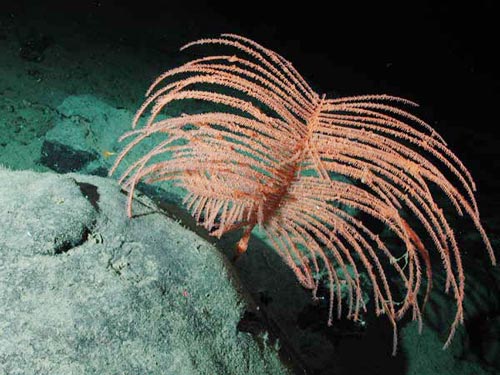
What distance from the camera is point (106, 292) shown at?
154 cm

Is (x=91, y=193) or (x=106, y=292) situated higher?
(x=91, y=193)

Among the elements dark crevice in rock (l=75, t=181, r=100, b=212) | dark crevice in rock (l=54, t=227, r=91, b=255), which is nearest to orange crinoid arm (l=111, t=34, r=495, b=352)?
dark crevice in rock (l=75, t=181, r=100, b=212)

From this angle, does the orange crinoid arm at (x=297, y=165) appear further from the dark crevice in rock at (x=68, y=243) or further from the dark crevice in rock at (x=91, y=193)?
the dark crevice in rock at (x=68, y=243)

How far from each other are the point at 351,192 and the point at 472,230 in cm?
344

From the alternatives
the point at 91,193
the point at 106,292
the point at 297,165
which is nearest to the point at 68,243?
the point at 106,292

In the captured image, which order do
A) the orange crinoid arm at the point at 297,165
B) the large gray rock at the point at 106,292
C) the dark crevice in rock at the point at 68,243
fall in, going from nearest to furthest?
1. the large gray rock at the point at 106,292
2. the dark crevice in rock at the point at 68,243
3. the orange crinoid arm at the point at 297,165

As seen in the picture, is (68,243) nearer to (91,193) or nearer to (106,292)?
(106,292)

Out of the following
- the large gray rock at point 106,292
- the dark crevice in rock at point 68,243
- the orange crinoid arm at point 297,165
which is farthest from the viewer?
the orange crinoid arm at point 297,165

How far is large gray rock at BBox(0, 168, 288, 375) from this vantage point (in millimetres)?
1337

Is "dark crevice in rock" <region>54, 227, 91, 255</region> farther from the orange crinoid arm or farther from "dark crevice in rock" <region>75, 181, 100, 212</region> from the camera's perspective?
the orange crinoid arm

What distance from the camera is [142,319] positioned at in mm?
1551

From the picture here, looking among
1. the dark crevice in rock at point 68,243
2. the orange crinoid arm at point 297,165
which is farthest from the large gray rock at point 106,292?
the orange crinoid arm at point 297,165

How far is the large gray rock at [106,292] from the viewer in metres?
1.34

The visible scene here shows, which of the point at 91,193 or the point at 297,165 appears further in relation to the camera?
the point at 297,165
